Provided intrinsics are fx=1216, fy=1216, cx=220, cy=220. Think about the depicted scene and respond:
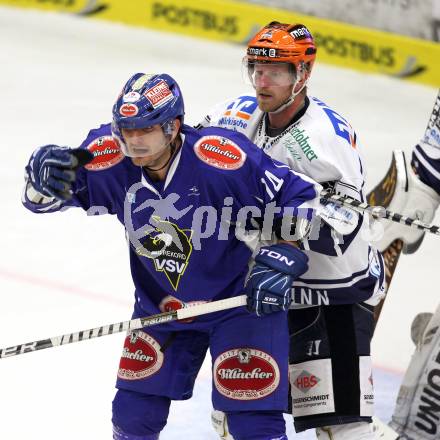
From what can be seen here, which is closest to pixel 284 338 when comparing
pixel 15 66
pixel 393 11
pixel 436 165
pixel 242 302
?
pixel 242 302

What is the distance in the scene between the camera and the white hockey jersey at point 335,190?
3.78 metres

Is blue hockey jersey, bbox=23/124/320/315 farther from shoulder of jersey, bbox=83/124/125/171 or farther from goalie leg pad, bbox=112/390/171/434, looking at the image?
goalie leg pad, bbox=112/390/171/434

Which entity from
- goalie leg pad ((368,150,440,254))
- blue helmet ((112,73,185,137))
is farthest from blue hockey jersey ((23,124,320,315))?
goalie leg pad ((368,150,440,254))

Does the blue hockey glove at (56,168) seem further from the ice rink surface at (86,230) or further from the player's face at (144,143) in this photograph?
the ice rink surface at (86,230)

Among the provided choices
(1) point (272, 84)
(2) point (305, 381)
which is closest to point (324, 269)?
(2) point (305, 381)

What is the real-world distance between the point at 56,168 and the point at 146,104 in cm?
32

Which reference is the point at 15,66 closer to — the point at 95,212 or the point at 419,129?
the point at 419,129

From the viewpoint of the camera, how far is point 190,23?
9805mm

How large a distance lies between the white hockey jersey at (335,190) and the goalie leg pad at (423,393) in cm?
60

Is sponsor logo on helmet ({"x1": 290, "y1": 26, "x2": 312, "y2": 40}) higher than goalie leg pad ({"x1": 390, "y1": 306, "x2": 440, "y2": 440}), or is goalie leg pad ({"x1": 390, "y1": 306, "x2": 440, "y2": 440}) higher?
sponsor logo on helmet ({"x1": 290, "y1": 26, "x2": 312, "y2": 40})

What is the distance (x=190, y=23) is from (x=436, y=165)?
18.3 ft

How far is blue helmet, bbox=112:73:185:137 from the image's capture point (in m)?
3.46

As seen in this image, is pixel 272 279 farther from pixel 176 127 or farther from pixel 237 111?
pixel 237 111

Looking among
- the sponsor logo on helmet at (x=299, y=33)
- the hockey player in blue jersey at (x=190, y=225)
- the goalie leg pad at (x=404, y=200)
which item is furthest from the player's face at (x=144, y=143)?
the goalie leg pad at (x=404, y=200)
